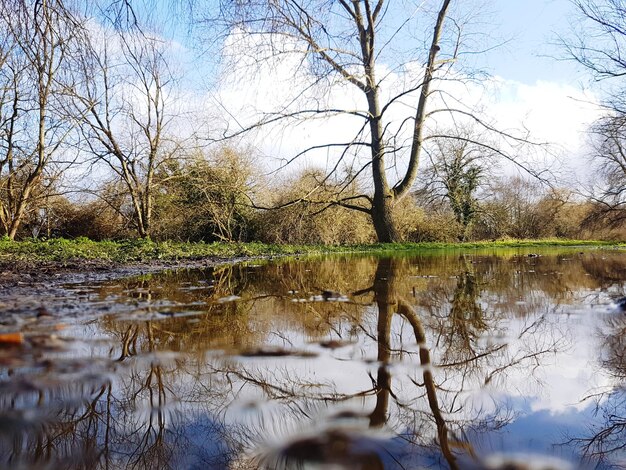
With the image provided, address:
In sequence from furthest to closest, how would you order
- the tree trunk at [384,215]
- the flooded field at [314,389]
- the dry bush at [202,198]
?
1. the dry bush at [202,198]
2. the tree trunk at [384,215]
3. the flooded field at [314,389]

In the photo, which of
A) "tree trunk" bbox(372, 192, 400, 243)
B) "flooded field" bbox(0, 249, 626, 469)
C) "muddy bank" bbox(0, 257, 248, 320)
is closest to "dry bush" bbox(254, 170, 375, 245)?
"tree trunk" bbox(372, 192, 400, 243)

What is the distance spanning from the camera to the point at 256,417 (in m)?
1.09

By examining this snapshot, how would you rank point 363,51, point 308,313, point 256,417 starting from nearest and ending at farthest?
point 256,417 → point 308,313 → point 363,51

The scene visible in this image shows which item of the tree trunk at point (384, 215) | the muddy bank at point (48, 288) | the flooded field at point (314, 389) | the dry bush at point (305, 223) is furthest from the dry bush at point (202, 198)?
the flooded field at point (314, 389)

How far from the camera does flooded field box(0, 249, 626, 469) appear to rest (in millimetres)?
902

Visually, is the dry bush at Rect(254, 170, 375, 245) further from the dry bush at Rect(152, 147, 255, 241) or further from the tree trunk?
the tree trunk

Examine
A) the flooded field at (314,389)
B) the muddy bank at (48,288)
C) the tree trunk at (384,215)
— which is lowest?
the flooded field at (314,389)

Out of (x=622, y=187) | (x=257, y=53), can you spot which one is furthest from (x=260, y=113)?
(x=622, y=187)

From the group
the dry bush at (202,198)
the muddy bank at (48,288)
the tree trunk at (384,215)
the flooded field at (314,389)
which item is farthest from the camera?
the dry bush at (202,198)

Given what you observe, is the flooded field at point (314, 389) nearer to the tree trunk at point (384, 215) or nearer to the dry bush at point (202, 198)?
the tree trunk at point (384, 215)

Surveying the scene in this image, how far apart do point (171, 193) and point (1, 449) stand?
17079 millimetres

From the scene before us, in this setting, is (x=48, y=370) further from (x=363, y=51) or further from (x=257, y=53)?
(x=363, y=51)

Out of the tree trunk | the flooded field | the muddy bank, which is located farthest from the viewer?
the tree trunk

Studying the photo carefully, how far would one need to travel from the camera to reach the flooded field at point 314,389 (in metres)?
0.90
